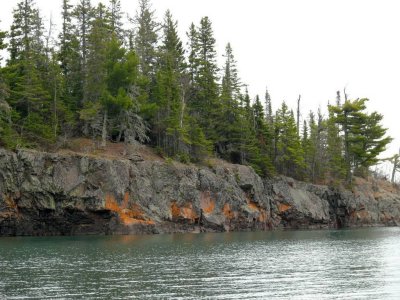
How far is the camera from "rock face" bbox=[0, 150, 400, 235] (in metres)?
44.3

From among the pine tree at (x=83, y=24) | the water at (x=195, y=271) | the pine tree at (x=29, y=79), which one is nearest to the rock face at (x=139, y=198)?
the pine tree at (x=29, y=79)

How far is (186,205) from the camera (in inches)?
2080

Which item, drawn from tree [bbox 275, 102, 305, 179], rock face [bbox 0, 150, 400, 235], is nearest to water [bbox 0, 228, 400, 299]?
rock face [bbox 0, 150, 400, 235]

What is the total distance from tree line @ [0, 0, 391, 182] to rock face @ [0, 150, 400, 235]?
3301mm

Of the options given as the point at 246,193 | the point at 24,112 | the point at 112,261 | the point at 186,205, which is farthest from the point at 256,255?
the point at 24,112

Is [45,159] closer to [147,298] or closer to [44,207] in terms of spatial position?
[44,207]

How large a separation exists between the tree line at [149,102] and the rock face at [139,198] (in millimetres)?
3301

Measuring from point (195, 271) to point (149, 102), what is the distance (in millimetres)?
39367

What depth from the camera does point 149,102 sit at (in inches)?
2392

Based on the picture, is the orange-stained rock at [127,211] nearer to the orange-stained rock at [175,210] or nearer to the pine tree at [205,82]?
the orange-stained rock at [175,210]

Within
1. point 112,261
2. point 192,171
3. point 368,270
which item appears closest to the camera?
point 368,270

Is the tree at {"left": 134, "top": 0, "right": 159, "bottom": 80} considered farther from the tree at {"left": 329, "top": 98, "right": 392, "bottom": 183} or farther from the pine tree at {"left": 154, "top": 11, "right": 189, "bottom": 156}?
the tree at {"left": 329, "top": 98, "right": 392, "bottom": 183}

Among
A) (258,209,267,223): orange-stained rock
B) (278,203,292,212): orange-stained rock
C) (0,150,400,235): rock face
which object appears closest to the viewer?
(0,150,400,235): rock face

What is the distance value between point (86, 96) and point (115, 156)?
8769 millimetres
